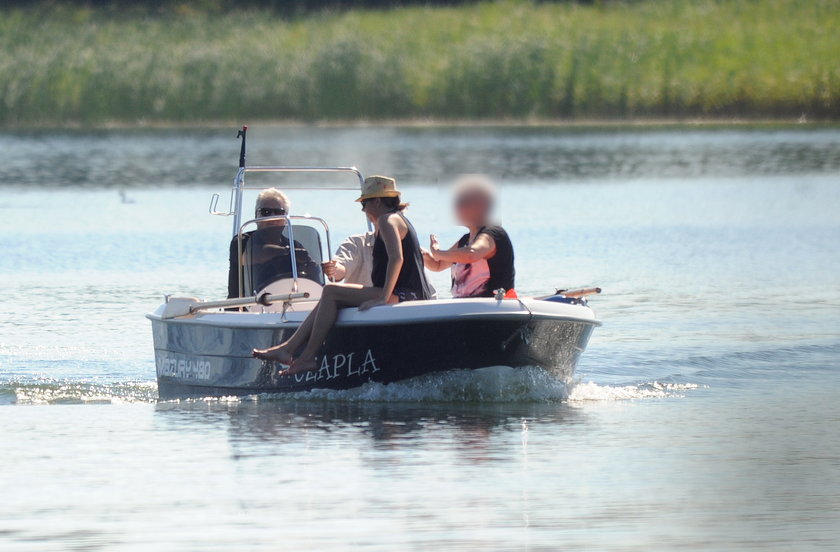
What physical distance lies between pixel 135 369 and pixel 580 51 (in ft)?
130

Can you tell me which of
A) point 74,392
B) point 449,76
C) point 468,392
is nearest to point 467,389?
point 468,392

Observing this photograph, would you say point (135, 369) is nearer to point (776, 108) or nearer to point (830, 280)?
point (830, 280)

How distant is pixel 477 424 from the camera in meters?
10.0

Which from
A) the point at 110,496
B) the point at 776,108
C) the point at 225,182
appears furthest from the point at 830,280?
the point at 776,108

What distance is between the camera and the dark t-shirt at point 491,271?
10.6 m

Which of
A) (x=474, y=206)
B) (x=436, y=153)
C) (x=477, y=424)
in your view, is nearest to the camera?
(x=477, y=424)

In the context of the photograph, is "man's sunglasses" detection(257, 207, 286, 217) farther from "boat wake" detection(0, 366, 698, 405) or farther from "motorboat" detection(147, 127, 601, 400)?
"boat wake" detection(0, 366, 698, 405)

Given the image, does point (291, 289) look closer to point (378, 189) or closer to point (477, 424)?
point (378, 189)

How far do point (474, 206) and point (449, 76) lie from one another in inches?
1531

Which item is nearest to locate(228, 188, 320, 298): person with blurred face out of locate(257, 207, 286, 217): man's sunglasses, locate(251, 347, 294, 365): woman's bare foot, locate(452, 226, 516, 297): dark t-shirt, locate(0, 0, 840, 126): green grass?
locate(257, 207, 286, 217): man's sunglasses

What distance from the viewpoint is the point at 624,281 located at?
1850 centimetres

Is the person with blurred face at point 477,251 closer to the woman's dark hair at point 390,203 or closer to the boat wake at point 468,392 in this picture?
the woman's dark hair at point 390,203

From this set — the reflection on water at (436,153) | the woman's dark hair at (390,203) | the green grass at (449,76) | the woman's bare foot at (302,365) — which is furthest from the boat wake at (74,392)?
the green grass at (449,76)

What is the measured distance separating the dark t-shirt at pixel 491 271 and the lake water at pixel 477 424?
53cm
